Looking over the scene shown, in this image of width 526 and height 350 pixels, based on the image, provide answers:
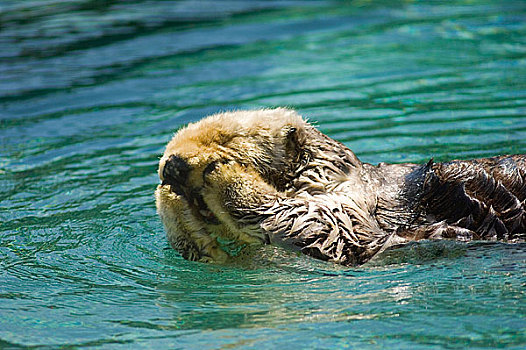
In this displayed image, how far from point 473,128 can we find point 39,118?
3.77 meters

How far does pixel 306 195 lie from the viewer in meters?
3.37

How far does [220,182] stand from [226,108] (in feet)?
12.0

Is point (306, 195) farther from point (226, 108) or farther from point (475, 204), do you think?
point (226, 108)

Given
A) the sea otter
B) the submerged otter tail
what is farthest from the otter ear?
the submerged otter tail

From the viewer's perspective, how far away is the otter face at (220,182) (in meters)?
3.22

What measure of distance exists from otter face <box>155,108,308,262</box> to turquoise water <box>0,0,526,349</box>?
0.50 ft

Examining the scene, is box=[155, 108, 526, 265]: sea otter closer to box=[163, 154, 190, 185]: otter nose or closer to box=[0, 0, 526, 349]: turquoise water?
box=[163, 154, 190, 185]: otter nose

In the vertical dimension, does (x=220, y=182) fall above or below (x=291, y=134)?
below

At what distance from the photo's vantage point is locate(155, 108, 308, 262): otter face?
3.22 m

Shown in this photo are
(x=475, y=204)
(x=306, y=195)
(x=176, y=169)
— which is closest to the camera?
(x=176, y=169)

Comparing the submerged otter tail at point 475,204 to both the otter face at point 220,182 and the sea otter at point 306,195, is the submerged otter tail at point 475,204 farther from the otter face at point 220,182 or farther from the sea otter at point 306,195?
the otter face at point 220,182

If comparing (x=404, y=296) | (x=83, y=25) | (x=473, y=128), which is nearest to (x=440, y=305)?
(x=404, y=296)

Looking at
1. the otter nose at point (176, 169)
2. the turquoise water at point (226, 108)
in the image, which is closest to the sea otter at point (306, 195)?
the otter nose at point (176, 169)

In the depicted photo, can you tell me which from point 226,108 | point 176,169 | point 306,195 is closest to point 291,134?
point 306,195
